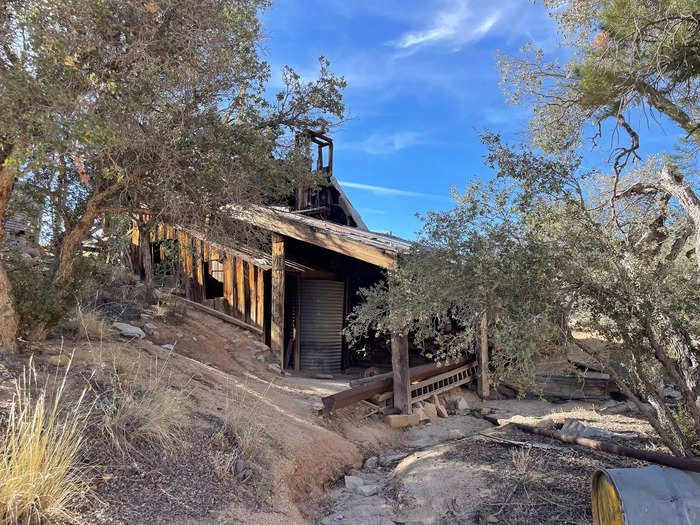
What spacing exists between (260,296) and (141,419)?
290 inches

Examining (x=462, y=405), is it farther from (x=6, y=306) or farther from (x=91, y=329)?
(x=6, y=306)

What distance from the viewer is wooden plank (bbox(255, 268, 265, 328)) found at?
11.7 metres

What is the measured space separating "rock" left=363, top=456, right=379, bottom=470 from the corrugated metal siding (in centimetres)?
557

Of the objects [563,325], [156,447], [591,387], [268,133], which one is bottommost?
[591,387]

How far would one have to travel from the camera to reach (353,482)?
5.79m

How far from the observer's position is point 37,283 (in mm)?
6043

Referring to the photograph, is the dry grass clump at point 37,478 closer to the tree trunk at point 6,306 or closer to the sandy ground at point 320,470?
the sandy ground at point 320,470

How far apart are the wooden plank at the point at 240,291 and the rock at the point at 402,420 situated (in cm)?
543

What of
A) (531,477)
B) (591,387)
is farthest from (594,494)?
(591,387)

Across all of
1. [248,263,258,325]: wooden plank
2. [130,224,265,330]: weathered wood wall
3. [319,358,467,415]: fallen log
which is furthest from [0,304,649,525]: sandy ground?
[130,224,265,330]: weathered wood wall

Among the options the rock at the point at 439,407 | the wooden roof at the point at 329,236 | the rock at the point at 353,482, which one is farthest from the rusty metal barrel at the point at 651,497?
the rock at the point at 439,407

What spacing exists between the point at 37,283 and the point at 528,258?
6.04 metres

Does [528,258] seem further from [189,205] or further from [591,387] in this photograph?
[591,387]

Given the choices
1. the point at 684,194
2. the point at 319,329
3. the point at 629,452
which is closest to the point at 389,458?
the point at 629,452
